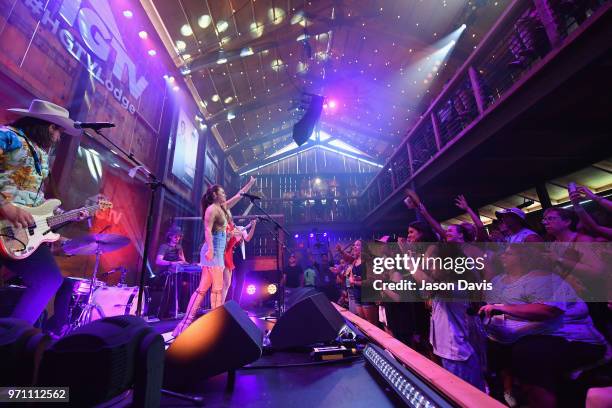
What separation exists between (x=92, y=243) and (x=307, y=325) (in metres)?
2.86

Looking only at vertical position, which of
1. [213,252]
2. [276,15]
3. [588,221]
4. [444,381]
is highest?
[276,15]

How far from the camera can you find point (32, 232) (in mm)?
1907

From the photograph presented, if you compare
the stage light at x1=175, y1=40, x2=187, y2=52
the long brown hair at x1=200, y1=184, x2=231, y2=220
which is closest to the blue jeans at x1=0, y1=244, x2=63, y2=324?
the long brown hair at x1=200, y1=184, x2=231, y2=220

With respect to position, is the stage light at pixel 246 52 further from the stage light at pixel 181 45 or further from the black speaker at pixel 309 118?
the black speaker at pixel 309 118

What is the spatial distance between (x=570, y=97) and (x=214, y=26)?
7.23 metres

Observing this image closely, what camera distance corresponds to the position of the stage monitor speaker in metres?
1.32

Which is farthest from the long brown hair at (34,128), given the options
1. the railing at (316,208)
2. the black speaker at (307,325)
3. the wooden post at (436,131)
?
the railing at (316,208)

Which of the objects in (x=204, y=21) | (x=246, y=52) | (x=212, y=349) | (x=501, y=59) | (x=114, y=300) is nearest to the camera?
(x=212, y=349)

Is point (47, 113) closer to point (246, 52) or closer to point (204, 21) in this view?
point (204, 21)

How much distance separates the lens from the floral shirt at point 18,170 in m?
1.71

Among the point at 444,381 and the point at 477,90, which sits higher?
the point at 477,90

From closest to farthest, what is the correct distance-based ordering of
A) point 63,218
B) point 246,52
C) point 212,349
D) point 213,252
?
point 212,349
point 63,218
point 213,252
point 246,52

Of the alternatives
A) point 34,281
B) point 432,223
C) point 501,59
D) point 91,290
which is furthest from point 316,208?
point 34,281

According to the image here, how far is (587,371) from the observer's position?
1527 millimetres
